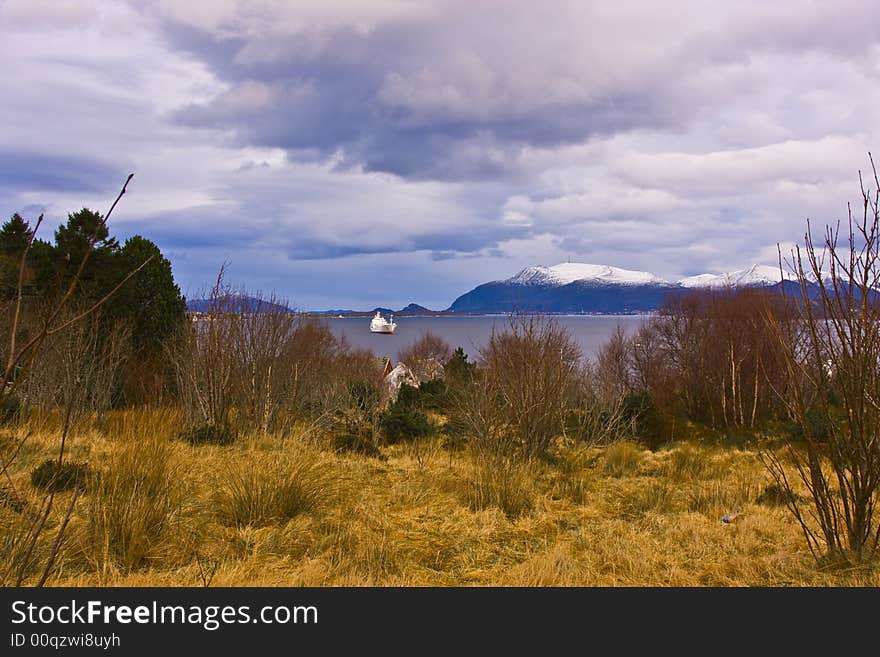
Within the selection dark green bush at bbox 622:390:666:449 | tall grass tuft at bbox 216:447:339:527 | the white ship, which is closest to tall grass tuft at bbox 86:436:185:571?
tall grass tuft at bbox 216:447:339:527

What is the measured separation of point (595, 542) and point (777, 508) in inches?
127

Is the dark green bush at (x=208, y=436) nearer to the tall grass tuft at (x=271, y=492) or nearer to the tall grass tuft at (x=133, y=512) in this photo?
the tall grass tuft at (x=271, y=492)

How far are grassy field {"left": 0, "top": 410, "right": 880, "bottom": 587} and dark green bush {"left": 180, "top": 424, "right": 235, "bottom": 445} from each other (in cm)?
99

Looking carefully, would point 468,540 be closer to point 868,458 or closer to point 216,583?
point 216,583

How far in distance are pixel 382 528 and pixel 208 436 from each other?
556 centimetres

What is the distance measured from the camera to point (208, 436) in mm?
9664

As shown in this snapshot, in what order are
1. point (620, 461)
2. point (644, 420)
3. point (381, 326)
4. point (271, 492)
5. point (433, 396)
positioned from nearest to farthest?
point (271, 492)
point (620, 461)
point (644, 420)
point (433, 396)
point (381, 326)

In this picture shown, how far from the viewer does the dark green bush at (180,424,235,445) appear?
30.7 ft

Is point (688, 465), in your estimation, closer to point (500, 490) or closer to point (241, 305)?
point (500, 490)

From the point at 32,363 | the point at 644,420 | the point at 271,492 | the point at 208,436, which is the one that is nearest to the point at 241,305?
the point at 208,436

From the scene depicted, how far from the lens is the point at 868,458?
4.18 meters

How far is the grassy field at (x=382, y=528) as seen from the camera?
4.07 meters

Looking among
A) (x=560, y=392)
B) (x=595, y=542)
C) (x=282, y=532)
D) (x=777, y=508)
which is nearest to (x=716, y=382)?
(x=560, y=392)

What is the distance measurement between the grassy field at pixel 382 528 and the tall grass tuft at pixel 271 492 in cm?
2
